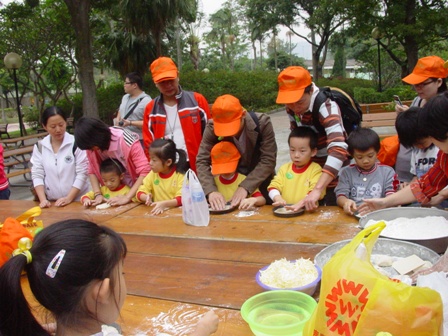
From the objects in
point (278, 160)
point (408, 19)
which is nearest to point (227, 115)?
point (278, 160)

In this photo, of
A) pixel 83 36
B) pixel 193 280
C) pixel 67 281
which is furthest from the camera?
pixel 83 36

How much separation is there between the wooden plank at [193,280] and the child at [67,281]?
1.13 feet

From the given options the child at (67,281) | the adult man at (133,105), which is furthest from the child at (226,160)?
the adult man at (133,105)

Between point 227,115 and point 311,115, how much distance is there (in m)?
→ 0.57

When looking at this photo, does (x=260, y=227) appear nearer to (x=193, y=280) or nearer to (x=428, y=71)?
(x=193, y=280)

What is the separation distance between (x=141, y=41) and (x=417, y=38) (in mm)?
11156

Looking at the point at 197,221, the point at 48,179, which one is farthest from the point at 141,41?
the point at 197,221

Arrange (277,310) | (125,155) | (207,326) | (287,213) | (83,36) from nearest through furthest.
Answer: (207,326)
(277,310)
(287,213)
(125,155)
(83,36)

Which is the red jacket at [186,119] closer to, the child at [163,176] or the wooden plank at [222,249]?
the child at [163,176]

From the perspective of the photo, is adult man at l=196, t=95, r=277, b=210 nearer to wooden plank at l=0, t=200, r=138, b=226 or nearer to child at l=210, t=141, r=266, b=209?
child at l=210, t=141, r=266, b=209

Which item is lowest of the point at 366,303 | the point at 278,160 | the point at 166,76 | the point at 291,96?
the point at 278,160

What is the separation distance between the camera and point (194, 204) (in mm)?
2525

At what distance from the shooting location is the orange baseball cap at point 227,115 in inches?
112

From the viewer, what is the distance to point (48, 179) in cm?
370
